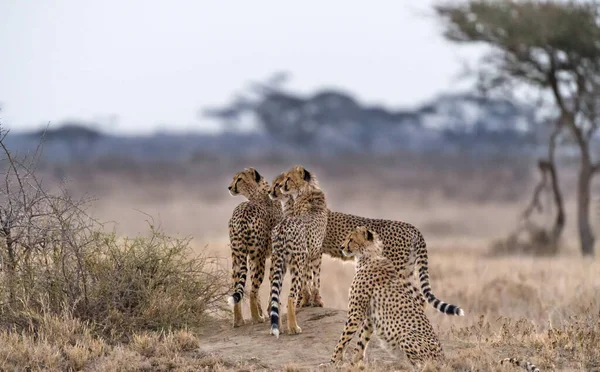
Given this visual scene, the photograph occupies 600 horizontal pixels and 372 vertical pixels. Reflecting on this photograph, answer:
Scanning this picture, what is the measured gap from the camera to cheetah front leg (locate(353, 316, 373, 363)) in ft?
17.1

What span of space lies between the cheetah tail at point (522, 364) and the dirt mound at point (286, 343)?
0.64 metres

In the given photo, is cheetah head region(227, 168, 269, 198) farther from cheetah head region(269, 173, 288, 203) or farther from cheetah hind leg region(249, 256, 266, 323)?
cheetah hind leg region(249, 256, 266, 323)

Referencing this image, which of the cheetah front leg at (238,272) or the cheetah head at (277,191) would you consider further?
the cheetah head at (277,191)

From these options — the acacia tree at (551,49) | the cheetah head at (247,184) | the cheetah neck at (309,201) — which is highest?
the acacia tree at (551,49)

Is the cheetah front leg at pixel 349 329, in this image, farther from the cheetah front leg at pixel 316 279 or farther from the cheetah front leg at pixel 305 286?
the cheetah front leg at pixel 316 279

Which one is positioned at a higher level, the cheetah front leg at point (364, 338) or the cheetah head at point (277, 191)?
the cheetah head at point (277, 191)

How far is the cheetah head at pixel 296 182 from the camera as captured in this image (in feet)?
20.6

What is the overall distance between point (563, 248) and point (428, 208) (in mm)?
9881

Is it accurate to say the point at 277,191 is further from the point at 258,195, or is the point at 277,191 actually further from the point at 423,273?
the point at 423,273

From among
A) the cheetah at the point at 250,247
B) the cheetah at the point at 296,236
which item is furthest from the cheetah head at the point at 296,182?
the cheetah at the point at 250,247

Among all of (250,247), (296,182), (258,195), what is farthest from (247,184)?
(250,247)

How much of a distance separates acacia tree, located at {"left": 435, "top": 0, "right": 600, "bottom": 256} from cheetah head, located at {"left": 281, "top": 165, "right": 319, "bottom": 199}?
26.8ft

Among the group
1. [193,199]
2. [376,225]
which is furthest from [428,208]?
[376,225]

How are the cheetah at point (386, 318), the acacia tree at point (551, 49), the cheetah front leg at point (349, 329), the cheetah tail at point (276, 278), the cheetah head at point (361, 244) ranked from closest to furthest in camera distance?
the cheetah at point (386, 318), the cheetah front leg at point (349, 329), the cheetah tail at point (276, 278), the cheetah head at point (361, 244), the acacia tree at point (551, 49)
